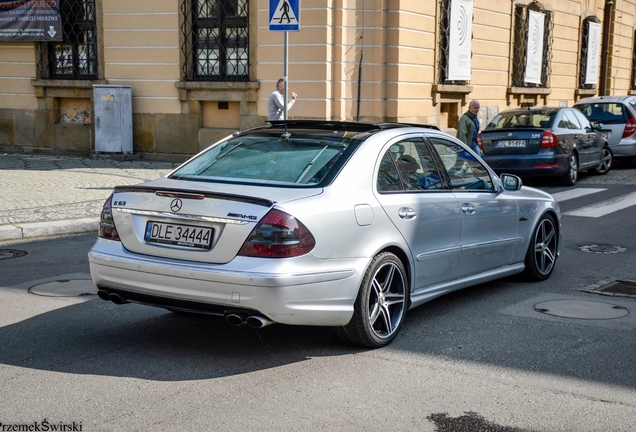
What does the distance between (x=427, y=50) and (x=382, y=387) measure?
15.7 metres

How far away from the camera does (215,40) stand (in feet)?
61.0

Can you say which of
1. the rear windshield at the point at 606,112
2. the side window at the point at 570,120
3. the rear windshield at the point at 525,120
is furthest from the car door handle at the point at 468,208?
the rear windshield at the point at 606,112

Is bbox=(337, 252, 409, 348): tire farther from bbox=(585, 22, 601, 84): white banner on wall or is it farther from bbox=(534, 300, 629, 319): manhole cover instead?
bbox=(585, 22, 601, 84): white banner on wall

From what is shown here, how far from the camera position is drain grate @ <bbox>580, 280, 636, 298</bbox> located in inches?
288

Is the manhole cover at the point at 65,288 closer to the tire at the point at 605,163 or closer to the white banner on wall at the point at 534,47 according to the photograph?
the tire at the point at 605,163

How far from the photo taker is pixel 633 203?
44.4 feet

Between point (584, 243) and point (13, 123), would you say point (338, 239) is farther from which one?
point (13, 123)

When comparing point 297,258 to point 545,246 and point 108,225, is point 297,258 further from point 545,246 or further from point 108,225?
point 545,246

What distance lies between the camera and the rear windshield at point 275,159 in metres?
5.56

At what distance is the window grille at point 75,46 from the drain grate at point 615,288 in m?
14.9

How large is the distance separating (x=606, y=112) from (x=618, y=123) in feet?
1.83

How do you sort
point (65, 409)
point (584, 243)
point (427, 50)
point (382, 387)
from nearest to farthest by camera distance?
point (65, 409), point (382, 387), point (584, 243), point (427, 50)

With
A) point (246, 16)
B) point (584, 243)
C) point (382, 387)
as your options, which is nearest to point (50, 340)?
point (382, 387)

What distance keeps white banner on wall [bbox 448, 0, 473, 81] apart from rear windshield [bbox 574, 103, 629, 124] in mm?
2996
